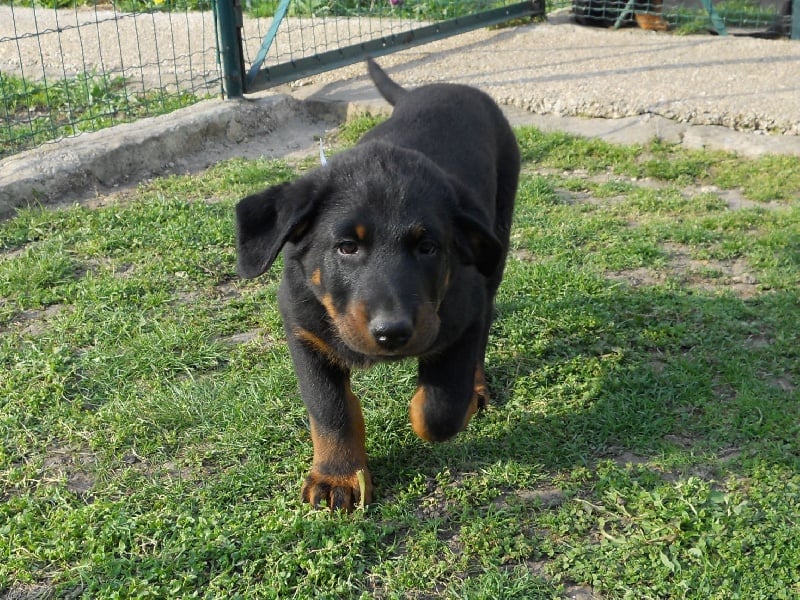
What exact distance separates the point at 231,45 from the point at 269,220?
189 inches

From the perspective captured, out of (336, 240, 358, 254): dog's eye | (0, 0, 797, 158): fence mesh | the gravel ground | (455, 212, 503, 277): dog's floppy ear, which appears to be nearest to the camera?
(336, 240, 358, 254): dog's eye

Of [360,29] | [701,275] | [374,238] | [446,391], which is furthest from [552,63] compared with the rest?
[374,238]

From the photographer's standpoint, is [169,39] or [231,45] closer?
[231,45]

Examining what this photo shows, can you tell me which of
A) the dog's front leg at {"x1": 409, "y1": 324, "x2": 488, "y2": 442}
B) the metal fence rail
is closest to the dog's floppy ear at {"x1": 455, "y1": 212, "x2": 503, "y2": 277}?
the dog's front leg at {"x1": 409, "y1": 324, "x2": 488, "y2": 442}

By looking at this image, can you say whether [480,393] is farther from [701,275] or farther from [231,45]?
[231,45]

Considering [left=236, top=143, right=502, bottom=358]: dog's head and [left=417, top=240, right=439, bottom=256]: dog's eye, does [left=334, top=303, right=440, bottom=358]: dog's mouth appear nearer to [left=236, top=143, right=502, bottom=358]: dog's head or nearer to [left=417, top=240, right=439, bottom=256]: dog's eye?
[left=236, top=143, right=502, bottom=358]: dog's head

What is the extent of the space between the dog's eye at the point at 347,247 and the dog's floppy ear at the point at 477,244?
0.36 meters

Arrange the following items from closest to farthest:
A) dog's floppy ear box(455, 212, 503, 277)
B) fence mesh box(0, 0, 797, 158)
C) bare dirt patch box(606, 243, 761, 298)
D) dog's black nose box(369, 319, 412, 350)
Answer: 1. dog's black nose box(369, 319, 412, 350)
2. dog's floppy ear box(455, 212, 503, 277)
3. bare dirt patch box(606, 243, 761, 298)
4. fence mesh box(0, 0, 797, 158)

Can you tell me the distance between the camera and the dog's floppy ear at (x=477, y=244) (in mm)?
3006

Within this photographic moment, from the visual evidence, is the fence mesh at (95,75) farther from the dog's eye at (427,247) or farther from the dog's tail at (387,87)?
the dog's eye at (427,247)

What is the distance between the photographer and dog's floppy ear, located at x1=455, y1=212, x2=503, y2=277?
3006 mm

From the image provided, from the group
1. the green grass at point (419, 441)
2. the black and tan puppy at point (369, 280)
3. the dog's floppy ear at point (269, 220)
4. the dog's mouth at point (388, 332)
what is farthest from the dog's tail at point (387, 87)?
the dog's mouth at point (388, 332)

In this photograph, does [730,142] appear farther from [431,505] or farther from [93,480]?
[93,480]

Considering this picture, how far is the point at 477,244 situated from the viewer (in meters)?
3.11
